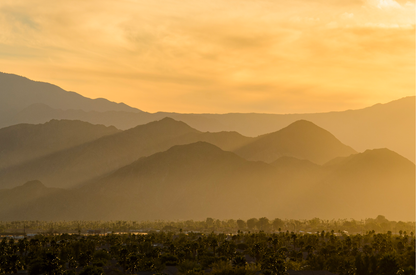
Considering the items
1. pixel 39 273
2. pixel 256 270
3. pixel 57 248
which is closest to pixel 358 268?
pixel 256 270

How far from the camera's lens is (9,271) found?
3787 inches

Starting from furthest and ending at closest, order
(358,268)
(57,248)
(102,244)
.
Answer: (102,244) → (57,248) → (358,268)

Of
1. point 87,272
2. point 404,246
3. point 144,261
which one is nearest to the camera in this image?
point 87,272

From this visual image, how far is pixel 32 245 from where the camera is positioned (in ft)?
455

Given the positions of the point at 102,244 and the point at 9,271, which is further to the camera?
the point at 102,244

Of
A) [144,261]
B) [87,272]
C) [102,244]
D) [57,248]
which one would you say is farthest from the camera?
[102,244]

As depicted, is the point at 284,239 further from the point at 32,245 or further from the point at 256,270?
the point at 32,245

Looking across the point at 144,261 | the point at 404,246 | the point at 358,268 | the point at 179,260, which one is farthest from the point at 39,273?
the point at 404,246

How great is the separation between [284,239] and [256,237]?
32.4 feet

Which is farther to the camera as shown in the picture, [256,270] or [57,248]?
[57,248]

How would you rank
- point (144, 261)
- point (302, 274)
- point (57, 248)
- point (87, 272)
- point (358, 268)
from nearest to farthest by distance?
point (87, 272) → point (358, 268) → point (302, 274) → point (144, 261) → point (57, 248)

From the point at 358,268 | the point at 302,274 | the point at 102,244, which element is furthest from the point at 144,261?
the point at 102,244

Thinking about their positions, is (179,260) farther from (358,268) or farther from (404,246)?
Result: (404,246)

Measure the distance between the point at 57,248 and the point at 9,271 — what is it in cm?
3061
